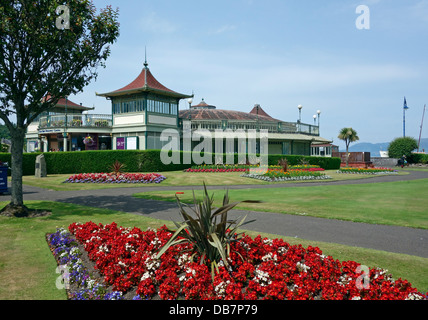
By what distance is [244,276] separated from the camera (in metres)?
4.57

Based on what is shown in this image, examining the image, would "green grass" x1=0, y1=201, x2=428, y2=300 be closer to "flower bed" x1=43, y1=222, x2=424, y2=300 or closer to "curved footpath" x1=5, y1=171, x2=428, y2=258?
"flower bed" x1=43, y1=222, x2=424, y2=300

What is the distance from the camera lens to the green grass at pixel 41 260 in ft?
14.9

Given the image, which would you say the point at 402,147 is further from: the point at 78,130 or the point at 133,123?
the point at 78,130

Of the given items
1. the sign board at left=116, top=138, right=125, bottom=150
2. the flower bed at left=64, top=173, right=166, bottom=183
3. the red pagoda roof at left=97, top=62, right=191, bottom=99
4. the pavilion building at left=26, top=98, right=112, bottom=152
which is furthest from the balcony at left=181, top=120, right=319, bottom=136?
the flower bed at left=64, top=173, right=166, bottom=183

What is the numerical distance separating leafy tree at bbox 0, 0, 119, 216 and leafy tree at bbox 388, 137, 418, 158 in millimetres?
67896

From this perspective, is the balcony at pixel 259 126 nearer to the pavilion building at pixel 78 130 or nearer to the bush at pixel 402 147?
the pavilion building at pixel 78 130

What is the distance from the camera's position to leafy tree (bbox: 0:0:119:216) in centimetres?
1026

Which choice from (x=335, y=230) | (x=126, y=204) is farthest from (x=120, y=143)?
(x=335, y=230)

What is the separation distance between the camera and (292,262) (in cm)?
497

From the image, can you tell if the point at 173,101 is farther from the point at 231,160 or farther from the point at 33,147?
the point at 33,147

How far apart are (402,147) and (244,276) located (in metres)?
71.7

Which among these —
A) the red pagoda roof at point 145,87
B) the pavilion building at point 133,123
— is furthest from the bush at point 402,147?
the red pagoda roof at point 145,87
